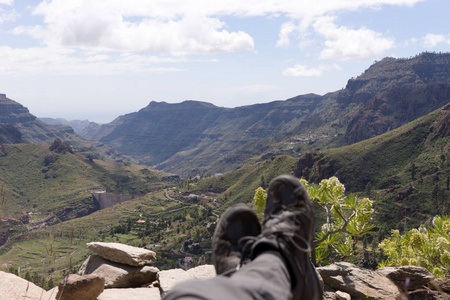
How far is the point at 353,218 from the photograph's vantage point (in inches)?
380

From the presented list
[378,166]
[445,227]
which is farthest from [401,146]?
[445,227]

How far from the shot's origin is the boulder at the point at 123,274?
30.6 feet

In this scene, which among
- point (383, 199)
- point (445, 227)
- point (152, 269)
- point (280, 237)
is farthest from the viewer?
point (383, 199)

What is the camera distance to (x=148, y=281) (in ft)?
32.1

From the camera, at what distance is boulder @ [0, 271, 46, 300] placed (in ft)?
22.1

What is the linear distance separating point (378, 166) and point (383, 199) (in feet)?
125

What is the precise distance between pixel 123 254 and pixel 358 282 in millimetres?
6927

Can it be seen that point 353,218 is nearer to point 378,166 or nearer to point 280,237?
point 280,237

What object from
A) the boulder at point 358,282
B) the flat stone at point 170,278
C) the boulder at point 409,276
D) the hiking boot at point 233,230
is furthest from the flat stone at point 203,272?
the boulder at point 409,276

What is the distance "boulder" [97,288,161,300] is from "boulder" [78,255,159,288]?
77 cm

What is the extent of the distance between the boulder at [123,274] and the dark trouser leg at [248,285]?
6.94m

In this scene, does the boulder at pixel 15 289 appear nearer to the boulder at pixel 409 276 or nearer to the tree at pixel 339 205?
the tree at pixel 339 205

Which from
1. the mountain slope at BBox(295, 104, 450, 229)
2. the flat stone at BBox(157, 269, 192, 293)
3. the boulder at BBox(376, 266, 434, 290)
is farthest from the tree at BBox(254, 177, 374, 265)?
the mountain slope at BBox(295, 104, 450, 229)

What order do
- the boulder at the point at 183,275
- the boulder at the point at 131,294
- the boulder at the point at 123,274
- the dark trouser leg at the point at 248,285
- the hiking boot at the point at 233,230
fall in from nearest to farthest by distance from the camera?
1. the dark trouser leg at the point at 248,285
2. the hiking boot at the point at 233,230
3. the boulder at the point at 131,294
4. the boulder at the point at 183,275
5. the boulder at the point at 123,274
